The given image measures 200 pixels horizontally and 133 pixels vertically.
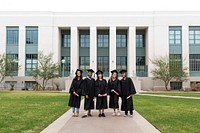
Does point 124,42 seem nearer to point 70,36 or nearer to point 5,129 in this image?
point 70,36

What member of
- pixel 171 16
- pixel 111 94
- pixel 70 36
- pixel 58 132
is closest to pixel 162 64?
pixel 171 16

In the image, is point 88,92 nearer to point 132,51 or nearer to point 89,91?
point 89,91

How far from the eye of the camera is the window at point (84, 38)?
5116 cm

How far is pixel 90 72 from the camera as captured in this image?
12.3m

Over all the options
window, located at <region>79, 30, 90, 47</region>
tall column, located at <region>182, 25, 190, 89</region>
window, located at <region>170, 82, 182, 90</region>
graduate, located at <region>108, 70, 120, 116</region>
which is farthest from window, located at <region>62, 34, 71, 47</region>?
graduate, located at <region>108, 70, 120, 116</region>

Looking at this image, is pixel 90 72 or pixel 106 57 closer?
pixel 90 72

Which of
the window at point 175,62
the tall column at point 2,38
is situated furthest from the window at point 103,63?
the tall column at point 2,38

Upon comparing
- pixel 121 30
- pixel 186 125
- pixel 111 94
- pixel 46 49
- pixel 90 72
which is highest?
pixel 121 30

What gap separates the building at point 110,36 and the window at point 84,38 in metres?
2.30

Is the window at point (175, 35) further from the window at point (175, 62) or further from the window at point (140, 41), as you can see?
the window at point (140, 41)

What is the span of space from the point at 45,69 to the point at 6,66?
20.0 ft

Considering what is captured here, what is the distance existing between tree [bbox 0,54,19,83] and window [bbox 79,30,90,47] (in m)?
12.3

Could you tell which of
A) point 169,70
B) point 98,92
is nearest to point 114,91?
point 98,92

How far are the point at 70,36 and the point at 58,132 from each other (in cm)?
4327
